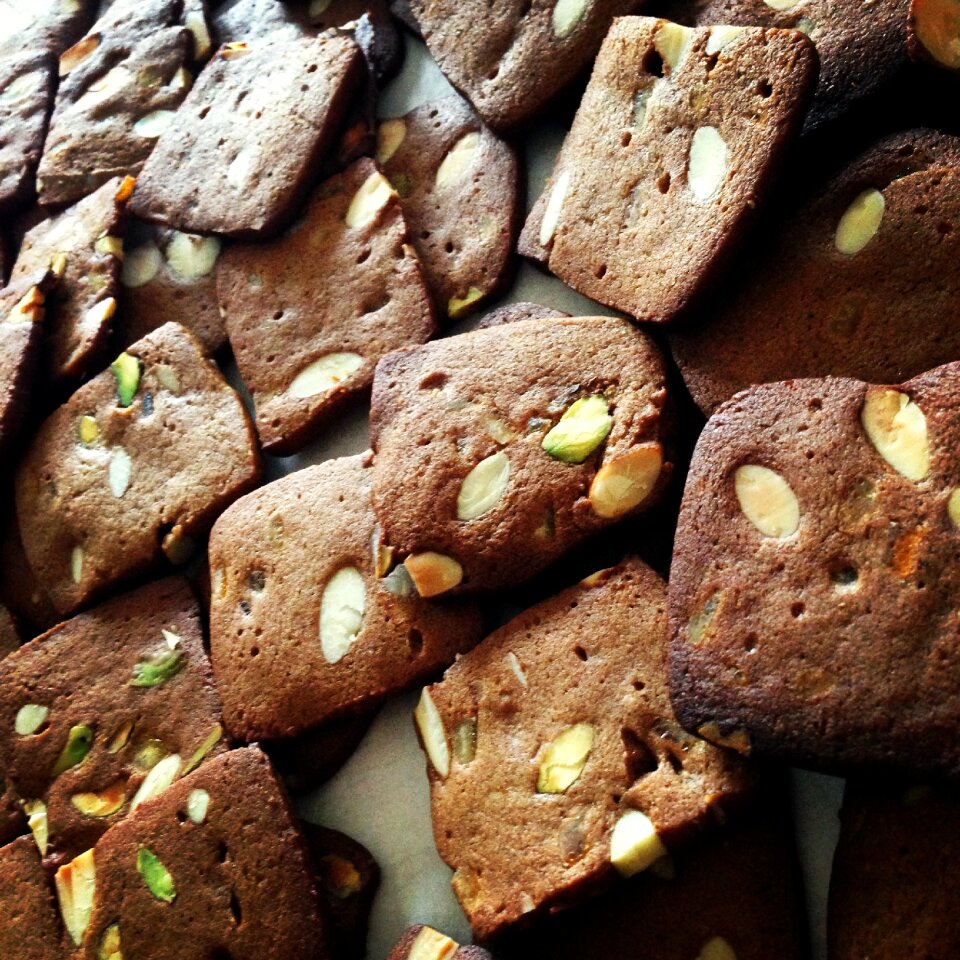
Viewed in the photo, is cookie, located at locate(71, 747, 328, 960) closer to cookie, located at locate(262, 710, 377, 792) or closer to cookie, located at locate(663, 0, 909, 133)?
cookie, located at locate(262, 710, 377, 792)

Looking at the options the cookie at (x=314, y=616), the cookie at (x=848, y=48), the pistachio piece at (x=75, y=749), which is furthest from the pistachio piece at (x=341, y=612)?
the cookie at (x=848, y=48)

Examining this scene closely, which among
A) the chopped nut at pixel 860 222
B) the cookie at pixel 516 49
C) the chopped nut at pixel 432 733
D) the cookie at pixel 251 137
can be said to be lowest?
the chopped nut at pixel 432 733

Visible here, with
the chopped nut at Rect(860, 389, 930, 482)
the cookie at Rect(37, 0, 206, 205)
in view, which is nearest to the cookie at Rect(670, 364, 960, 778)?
the chopped nut at Rect(860, 389, 930, 482)

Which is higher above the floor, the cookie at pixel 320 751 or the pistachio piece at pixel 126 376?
the pistachio piece at pixel 126 376

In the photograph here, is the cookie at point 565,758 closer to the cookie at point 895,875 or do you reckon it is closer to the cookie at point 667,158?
the cookie at point 895,875

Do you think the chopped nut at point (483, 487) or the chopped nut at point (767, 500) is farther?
the chopped nut at point (483, 487)

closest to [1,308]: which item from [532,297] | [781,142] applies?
[532,297]

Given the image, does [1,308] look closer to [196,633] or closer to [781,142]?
[196,633]
